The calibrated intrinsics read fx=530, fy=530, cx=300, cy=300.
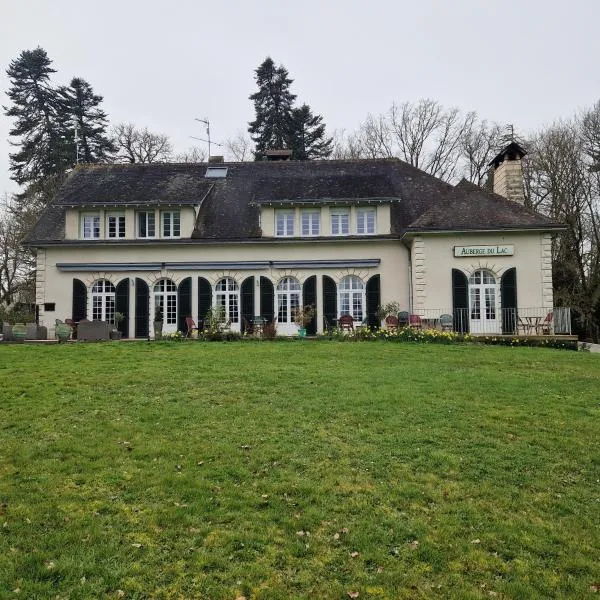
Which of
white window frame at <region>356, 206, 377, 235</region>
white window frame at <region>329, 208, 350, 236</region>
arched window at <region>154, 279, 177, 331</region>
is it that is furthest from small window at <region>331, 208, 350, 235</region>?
arched window at <region>154, 279, 177, 331</region>

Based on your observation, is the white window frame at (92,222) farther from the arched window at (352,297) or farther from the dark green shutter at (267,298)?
the arched window at (352,297)

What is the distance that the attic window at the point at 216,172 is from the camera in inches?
949

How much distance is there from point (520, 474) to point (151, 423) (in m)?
4.63

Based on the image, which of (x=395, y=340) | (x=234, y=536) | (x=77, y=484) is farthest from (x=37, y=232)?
(x=234, y=536)

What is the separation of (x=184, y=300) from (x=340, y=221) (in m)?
6.91

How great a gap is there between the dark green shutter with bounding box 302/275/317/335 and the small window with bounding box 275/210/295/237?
6.98 ft

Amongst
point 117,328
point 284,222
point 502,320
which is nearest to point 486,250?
point 502,320

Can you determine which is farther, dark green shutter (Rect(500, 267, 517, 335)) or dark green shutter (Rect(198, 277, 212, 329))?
dark green shutter (Rect(198, 277, 212, 329))

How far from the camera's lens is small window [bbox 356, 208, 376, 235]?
21.0 metres

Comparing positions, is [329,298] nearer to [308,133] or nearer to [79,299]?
[79,299]

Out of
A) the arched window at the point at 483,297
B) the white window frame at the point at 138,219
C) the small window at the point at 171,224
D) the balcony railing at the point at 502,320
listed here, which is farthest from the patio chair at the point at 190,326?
the arched window at the point at 483,297

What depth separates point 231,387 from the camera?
9211mm

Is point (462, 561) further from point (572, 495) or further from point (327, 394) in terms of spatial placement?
point (327, 394)

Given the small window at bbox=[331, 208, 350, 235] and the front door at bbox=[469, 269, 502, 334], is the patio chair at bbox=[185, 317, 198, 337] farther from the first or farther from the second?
the front door at bbox=[469, 269, 502, 334]
